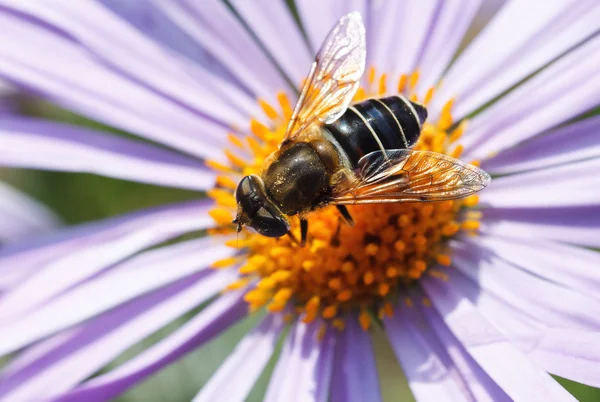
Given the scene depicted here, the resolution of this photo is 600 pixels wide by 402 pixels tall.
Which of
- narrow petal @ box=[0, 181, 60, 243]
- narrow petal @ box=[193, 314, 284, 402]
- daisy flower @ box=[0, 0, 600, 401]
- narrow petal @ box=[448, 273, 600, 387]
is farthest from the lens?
narrow petal @ box=[0, 181, 60, 243]

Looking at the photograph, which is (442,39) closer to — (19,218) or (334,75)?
(334,75)

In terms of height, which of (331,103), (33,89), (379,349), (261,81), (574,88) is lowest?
(379,349)

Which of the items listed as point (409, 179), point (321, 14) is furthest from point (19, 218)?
point (409, 179)

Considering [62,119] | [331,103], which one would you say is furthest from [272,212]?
[62,119]

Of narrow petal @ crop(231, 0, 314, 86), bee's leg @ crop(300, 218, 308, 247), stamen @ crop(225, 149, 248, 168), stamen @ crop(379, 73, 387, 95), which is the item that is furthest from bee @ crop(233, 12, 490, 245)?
narrow petal @ crop(231, 0, 314, 86)

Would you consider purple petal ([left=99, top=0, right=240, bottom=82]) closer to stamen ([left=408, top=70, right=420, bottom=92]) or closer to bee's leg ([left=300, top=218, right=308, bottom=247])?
stamen ([left=408, top=70, right=420, bottom=92])

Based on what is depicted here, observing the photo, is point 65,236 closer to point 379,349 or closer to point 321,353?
point 321,353
